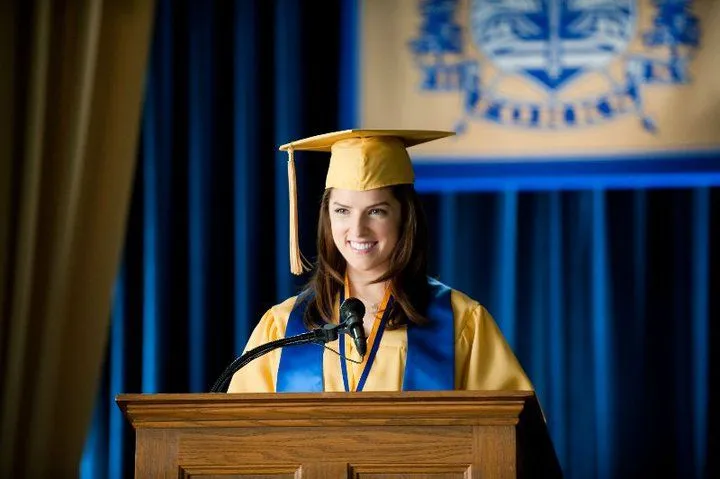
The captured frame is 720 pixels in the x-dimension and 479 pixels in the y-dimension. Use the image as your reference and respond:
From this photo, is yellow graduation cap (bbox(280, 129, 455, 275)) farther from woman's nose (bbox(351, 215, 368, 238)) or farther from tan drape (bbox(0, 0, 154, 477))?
tan drape (bbox(0, 0, 154, 477))

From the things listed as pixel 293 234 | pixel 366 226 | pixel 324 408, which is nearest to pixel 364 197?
pixel 366 226

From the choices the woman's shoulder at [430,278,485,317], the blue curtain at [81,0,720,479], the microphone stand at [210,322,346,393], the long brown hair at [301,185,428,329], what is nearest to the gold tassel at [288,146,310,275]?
the long brown hair at [301,185,428,329]

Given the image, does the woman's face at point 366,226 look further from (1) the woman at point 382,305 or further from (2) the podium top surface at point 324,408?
(2) the podium top surface at point 324,408

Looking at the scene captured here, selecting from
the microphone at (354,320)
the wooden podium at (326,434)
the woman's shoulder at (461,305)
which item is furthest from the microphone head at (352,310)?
the woman's shoulder at (461,305)

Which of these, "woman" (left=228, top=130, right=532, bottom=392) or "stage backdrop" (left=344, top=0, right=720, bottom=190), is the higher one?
"stage backdrop" (left=344, top=0, right=720, bottom=190)

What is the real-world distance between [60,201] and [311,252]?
876 mm

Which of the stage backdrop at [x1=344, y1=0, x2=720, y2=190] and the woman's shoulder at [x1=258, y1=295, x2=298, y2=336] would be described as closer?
the woman's shoulder at [x1=258, y1=295, x2=298, y2=336]

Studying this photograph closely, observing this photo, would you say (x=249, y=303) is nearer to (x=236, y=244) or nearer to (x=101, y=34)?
(x=236, y=244)

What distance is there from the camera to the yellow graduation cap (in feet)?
10.7

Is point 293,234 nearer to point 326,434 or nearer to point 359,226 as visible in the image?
→ point 359,226

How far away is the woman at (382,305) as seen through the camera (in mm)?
3260

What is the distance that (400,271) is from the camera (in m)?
3.30

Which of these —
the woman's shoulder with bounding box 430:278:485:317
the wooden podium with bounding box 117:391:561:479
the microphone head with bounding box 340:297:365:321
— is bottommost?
the wooden podium with bounding box 117:391:561:479

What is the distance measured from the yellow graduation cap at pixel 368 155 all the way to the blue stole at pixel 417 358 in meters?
0.34
